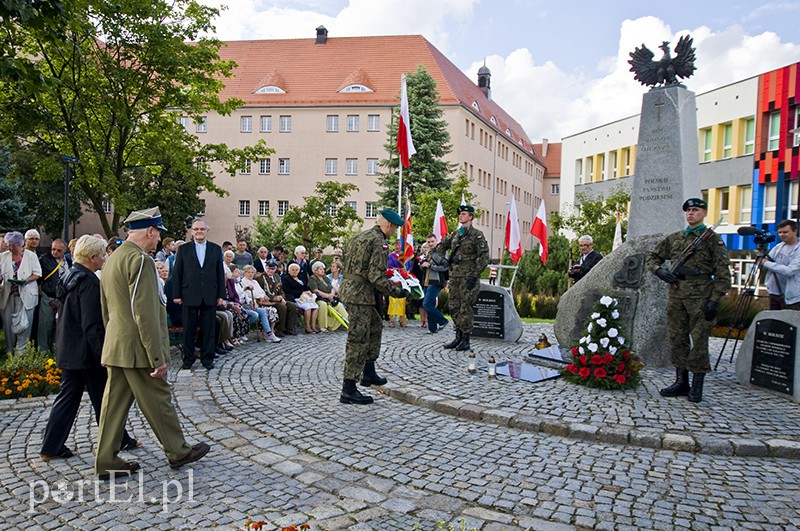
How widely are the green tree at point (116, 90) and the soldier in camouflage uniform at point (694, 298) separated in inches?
624

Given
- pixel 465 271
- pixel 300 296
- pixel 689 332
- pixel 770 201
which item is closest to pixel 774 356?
pixel 689 332

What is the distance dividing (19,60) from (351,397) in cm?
513

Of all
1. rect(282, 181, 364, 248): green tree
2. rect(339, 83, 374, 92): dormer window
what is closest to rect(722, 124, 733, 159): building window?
rect(282, 181, 364, 248): green tree

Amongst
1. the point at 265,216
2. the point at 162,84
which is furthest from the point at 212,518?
the point at 265,216

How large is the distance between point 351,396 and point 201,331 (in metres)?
3.19

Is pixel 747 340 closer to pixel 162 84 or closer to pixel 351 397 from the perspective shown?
pixel 351 397

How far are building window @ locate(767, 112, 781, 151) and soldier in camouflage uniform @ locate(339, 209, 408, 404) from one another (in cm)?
3144

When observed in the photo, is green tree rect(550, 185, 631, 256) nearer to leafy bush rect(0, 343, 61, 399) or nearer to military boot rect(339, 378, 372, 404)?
military boot rect(339, 378, 372, 404)

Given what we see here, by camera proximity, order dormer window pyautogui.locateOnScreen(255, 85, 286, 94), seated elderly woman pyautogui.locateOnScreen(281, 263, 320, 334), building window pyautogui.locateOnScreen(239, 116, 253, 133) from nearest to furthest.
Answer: seated elderly woman pyautogui.locateOnScreen(281, 263, 320, 334)
building window pyautogui.locateOnScreen(239, 116, 253, 133)
dormer window pyautogui.locateOnScreen(255, 85, 286, 94)

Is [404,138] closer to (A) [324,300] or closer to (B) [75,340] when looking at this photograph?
(A) [324,300]

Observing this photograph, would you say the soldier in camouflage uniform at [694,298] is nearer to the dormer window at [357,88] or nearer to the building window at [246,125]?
the dormer window at [357,88]

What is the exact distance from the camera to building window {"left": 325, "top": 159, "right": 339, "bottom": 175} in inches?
2250

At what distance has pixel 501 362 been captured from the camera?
30.1ft

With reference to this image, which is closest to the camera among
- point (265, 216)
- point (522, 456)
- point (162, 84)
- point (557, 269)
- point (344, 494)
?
point (344, 494)
